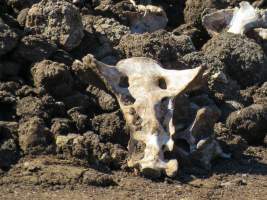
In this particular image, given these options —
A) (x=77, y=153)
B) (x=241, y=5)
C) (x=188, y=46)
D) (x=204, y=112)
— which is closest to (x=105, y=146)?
(x=77, y=153)

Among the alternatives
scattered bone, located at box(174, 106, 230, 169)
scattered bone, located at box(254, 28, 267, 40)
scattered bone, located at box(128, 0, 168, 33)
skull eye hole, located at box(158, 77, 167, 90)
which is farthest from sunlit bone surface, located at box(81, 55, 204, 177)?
scattered bone, located at box(254, 28, 267, 40)

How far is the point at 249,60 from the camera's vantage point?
788cm

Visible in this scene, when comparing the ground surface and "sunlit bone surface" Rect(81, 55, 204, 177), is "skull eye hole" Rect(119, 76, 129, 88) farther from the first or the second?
the ground surface

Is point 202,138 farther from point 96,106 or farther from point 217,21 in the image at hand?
point 217,21

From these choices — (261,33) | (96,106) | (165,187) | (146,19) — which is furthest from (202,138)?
(261,33)

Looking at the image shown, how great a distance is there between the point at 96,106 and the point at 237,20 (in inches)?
93.2

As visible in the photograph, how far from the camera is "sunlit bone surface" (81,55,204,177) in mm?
6035

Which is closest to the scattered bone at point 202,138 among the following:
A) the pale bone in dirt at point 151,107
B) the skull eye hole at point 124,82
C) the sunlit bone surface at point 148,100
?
the pale bone in dirt at point 151,107

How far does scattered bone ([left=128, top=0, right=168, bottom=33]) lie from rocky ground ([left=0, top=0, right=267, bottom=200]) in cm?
7

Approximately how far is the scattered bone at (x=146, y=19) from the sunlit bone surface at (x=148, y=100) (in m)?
1.59

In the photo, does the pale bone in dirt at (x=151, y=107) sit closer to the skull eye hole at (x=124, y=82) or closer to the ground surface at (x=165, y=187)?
the skull eye hole at (x=124, y=82)

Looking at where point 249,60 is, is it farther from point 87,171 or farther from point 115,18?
point 87,171

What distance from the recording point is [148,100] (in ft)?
20.9

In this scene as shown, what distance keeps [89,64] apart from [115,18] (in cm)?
174
